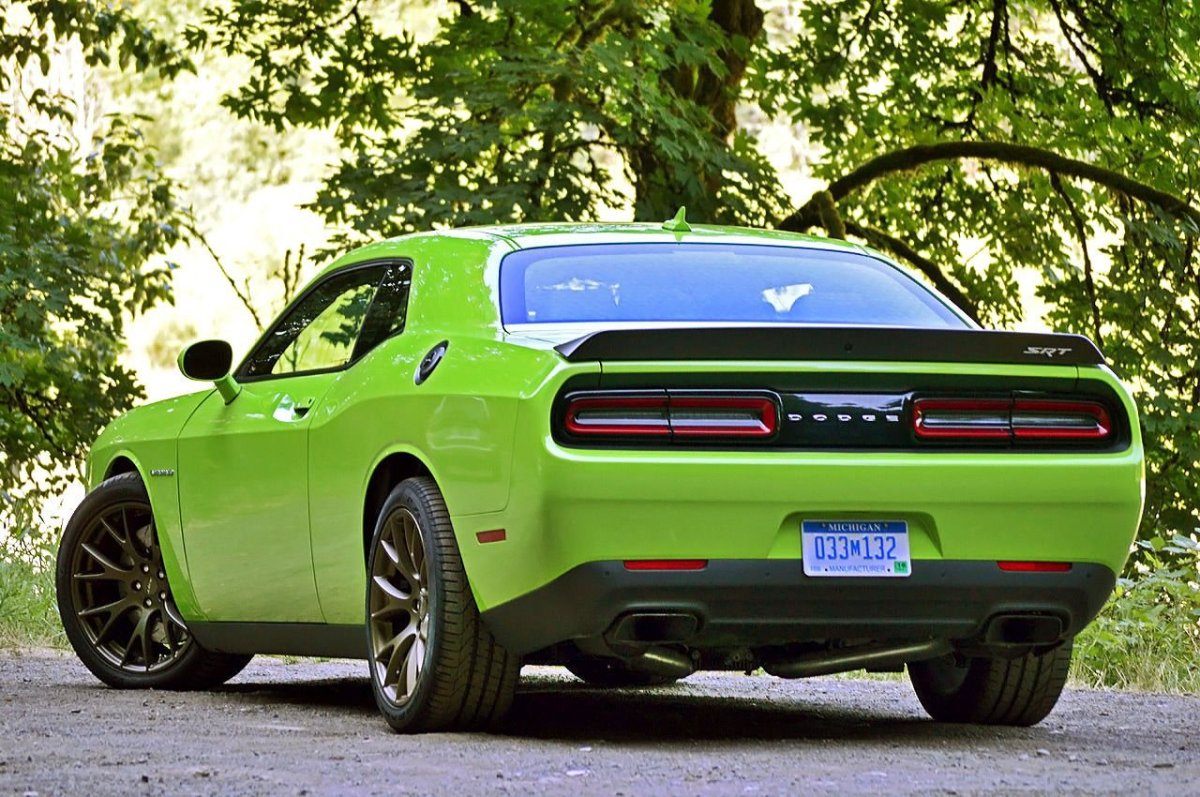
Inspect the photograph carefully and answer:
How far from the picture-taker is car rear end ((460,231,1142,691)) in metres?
5.31

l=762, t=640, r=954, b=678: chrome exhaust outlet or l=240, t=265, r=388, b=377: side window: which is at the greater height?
l=240, t=265, r=388, b=377: side window

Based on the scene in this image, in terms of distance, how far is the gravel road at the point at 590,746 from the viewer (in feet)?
16.1

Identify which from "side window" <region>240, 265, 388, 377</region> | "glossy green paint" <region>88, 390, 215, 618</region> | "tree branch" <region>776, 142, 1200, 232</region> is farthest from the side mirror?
"tree branch" <region>776, 142, 1200, 232</region>

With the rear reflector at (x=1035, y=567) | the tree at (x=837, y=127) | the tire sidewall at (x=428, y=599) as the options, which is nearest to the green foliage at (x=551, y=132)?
the tree at (x=837, y=127)

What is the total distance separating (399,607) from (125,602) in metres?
2.49

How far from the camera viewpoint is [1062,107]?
18.5 meters

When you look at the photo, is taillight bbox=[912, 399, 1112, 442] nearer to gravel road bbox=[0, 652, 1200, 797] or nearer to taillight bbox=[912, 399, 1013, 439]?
taillight bbox=[912, 399, 1013, 439]

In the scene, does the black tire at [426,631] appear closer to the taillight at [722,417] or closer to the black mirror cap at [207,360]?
the taillight at [722,417]

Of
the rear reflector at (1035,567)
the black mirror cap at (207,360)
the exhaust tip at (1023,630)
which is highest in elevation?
the black mirror cap at (207,360)

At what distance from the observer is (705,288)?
6238 millimetres

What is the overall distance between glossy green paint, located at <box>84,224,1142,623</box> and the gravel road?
546mm

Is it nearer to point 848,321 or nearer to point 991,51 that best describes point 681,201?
point 991,51

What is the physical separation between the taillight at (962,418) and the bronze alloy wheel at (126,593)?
363 cm

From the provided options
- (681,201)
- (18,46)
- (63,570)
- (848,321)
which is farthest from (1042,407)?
(18,46)
